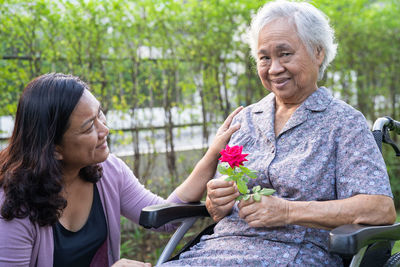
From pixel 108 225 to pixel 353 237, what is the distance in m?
1.21

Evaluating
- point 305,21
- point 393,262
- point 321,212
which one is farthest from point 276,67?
point 393,262

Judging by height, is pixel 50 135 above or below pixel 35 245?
above

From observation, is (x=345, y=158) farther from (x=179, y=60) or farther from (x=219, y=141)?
(x=179, y=60)

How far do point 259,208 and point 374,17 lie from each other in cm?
475

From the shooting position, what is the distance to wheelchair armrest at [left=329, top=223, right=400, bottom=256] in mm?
1678

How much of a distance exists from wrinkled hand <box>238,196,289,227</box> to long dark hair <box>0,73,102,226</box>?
2.72 ft

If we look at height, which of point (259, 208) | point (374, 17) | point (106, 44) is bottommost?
point (259, 208)

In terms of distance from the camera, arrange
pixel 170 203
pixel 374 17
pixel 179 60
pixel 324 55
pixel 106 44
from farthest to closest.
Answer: pixel 374 17, pixel 179 60, pixel 106 44, pixel 170 203, pixel 324 55

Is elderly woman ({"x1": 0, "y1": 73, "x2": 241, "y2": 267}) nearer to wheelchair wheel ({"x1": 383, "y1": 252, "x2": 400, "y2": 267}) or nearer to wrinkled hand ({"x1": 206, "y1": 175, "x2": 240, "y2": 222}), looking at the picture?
wrinkled hand ({"x1": 206, "y1": 175, "x2": 240, "y2": 222})

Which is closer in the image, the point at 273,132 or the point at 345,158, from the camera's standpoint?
the point at 345,158

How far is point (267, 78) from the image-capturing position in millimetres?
2387

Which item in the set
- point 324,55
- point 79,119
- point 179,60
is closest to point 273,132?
point 324,55

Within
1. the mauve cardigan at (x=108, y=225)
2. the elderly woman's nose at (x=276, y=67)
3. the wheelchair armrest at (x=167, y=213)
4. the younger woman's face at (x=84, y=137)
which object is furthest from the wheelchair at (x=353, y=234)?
the elderly woman's nose at (x=276, y=67)

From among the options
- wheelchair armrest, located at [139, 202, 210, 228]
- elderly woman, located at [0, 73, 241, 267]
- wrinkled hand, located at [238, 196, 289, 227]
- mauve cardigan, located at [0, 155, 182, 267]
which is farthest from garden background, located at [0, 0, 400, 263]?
wrinkled hand, located at [238, 196, 289, 227]
